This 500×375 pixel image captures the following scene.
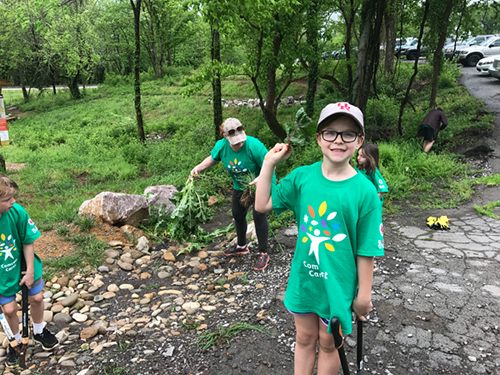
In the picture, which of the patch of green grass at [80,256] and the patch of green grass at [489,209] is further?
the patch of green grass at [489,209]

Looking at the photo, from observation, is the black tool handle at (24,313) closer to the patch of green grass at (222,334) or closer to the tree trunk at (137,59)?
the patch of green grass at (222,334)

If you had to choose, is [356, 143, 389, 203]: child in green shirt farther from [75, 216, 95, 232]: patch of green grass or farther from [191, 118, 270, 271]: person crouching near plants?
[75, 216, 95, 232]: patch of green grass

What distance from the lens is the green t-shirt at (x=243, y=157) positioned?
15.3 feet

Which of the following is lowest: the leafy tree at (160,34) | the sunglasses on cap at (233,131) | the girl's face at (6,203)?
the girl's face at (6,203)

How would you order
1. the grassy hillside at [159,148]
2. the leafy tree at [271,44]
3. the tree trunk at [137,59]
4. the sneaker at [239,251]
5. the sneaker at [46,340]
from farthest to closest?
the tree trunk at [137,59], the leafy tree at [271,44], the grassy hillside at [159,148], the sneaker at [239,251], the sneaker at [46,340]

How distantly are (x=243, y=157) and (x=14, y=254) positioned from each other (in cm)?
242

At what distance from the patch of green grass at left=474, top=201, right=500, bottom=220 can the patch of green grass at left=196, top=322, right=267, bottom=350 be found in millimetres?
4351

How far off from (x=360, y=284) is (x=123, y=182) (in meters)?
8.96

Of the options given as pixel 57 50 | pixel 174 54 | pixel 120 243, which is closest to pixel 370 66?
pixel 120 243

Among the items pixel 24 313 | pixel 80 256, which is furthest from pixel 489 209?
pixel 24 313

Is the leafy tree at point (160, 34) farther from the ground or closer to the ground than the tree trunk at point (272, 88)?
farther from the ground

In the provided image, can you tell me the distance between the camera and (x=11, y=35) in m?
25.8

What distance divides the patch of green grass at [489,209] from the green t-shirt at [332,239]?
4.87 metres

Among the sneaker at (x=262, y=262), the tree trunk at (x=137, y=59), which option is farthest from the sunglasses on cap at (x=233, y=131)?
the tree trunk at (x=137, y=59)
